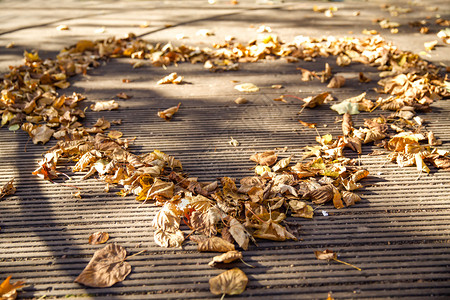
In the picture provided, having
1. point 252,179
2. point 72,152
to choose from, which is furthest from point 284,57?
point 72,152

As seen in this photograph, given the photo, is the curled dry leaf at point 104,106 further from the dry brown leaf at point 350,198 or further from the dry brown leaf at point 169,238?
the dry brown leaf at point 350,198

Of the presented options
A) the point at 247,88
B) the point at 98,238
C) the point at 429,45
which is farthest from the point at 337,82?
→ the point at 98,238

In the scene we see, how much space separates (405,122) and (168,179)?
167 cm

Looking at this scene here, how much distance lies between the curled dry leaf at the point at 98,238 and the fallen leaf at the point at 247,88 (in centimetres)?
176

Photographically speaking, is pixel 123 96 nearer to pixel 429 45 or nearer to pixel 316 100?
pixel 316 100

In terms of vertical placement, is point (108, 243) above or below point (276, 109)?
below

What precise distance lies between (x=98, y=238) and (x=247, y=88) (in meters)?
1.82

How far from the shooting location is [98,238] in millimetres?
1600

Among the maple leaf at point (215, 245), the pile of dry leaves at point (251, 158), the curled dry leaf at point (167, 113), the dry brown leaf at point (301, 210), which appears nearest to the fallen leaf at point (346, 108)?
the pile of dry leaves at point (251, 158)

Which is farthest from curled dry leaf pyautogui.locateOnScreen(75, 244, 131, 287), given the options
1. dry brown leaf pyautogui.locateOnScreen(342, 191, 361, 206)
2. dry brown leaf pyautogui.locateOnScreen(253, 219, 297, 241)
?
dry brown leaf pyautogui.locateOnScreen(342, 191, 361, 206)

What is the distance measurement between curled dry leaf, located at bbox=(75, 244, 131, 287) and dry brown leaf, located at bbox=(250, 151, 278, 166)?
94 cm

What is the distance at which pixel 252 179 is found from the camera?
6.28 feet

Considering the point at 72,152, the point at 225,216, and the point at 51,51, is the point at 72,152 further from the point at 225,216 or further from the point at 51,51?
the point at 51,51

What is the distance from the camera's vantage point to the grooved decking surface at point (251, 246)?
1390mm
